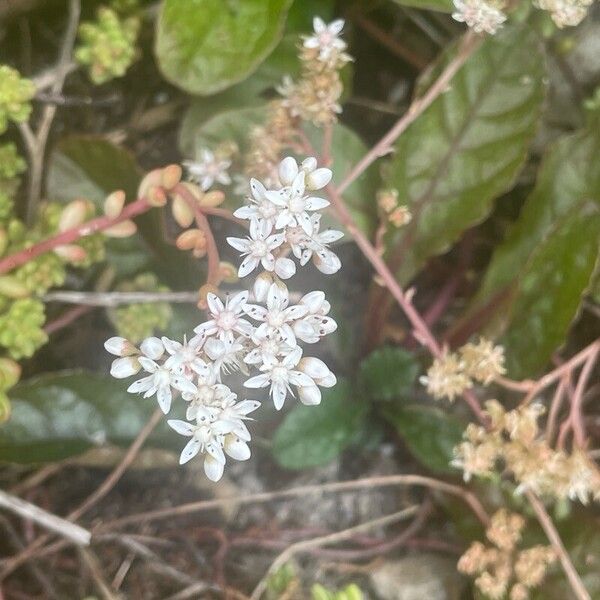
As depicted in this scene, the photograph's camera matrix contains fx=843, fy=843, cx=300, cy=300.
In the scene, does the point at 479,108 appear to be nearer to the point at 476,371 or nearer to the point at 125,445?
the point at 476,371

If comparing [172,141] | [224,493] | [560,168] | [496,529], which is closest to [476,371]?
[496,529]

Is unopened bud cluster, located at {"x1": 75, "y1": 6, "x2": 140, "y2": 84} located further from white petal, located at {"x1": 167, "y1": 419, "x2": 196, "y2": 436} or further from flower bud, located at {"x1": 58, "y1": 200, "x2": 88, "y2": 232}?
white petal, located at {"x1": 167, "y1": 419, "x2": 196, "y2": 436}

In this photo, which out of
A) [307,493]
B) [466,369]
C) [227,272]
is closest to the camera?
[227,272]

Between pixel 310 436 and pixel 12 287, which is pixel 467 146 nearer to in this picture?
pixel 310 436

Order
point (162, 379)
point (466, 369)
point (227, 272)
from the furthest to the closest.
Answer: point (466, 369) < point (227, 272) < point (162, 379)

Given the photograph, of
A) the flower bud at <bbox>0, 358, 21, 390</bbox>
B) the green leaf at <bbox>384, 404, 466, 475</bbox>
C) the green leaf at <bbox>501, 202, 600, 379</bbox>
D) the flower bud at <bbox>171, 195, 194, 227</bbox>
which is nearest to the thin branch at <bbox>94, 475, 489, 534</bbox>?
the green leaf at <bbox>384, 404, 466, 475</bbox>

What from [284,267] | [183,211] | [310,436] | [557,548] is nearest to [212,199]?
[183,211]

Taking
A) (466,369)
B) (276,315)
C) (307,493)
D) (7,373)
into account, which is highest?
(276,315)
